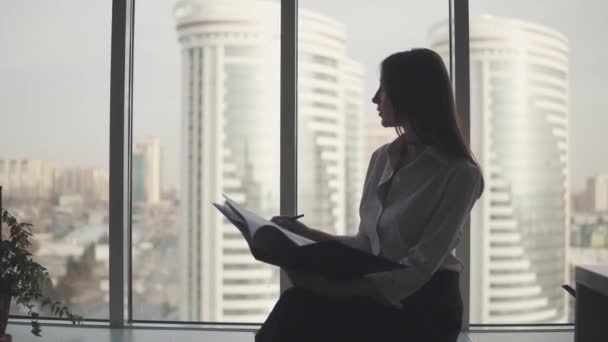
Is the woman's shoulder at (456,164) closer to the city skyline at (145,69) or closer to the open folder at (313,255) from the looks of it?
the open folder at (313,255)

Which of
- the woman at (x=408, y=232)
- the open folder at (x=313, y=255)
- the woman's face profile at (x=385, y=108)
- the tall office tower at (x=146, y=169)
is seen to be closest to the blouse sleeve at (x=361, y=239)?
the woman at (x=408, y=232)

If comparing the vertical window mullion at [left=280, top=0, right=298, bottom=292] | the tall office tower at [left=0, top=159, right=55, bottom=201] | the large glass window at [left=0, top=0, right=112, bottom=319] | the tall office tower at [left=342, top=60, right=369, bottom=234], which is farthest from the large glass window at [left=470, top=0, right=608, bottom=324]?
the tall office tower at [left=0, top=159, right=55, bottom=201]

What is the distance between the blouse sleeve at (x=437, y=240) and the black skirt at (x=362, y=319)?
36 mm

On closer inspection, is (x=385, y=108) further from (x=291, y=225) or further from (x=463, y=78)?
(x=463, y=78)

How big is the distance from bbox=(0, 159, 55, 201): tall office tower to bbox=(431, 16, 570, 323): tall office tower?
80.4 inches

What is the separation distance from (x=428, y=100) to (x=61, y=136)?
2.23 meters

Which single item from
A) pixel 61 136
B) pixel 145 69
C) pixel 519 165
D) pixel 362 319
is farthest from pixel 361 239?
pixel 61 136

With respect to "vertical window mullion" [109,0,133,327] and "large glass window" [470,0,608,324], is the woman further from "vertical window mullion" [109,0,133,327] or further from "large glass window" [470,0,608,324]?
"vertical window mullion" [109,0,133,327]

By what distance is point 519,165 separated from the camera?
115 inches

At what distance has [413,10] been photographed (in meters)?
2.90

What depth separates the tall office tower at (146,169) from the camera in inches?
119

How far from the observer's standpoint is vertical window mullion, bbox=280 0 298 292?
9.48 feet

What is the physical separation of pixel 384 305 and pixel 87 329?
2.11 meters

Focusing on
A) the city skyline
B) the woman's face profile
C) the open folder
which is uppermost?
the city skyline
